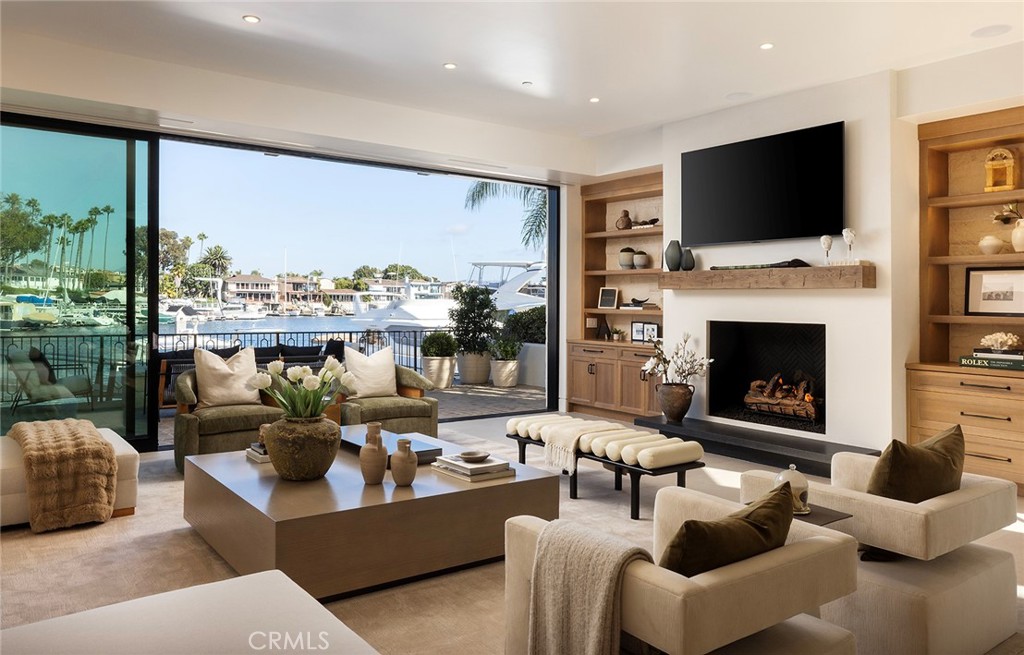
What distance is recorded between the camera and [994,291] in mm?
5090

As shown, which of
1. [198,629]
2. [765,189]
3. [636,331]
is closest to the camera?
[198,629]

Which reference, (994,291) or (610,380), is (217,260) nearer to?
(610,380)

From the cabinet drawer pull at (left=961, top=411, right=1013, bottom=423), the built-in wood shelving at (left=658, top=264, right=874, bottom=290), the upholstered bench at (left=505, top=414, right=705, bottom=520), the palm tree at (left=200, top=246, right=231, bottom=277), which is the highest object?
the palm tree at (left=200, top=246, right=231, bottom=277)

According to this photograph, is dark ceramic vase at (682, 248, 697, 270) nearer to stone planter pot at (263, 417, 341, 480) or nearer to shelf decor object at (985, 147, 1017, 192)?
shelf decor object at (985, 147, 1017, 192)

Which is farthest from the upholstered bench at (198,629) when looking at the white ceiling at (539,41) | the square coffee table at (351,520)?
the white ceiling at (539,41)

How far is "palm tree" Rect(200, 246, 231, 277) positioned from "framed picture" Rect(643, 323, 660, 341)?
466 cm

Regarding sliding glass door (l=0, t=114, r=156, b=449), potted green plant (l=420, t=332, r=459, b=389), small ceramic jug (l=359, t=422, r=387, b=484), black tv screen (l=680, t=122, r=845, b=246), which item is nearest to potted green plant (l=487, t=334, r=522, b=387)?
potted green plant (l=420, t=332, r=459, b=389)

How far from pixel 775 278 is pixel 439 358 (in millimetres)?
5409

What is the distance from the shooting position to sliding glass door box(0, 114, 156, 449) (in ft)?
16.5

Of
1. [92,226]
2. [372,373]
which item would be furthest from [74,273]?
[372,373]

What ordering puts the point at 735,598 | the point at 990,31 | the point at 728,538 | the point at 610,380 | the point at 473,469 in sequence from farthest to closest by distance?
the point at 610,380
the point at 990,31
the point at 473,469
the point at 728,538
the point at 735,598

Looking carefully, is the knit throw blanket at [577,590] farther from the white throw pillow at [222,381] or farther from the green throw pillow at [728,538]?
Answer: the white throw pillow at [222,381]

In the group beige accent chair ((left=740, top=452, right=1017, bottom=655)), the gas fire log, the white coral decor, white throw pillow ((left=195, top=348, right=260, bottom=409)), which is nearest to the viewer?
beige accent chair ((left=740, top=452, right=1017, bottom=655))

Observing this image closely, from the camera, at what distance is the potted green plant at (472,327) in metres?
10.3
